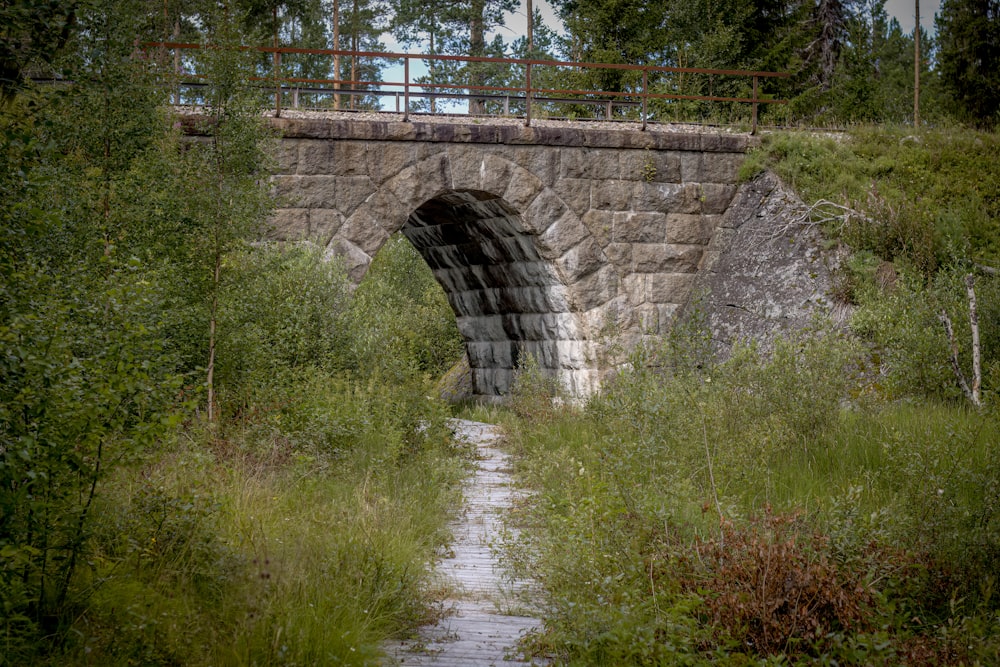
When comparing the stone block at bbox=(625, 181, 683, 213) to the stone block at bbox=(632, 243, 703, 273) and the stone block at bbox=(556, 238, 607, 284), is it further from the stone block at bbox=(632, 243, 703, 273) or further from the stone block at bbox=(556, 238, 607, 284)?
the stone block at bbox=(556, 238, 607, 284)

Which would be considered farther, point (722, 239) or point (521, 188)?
point (722, 239)

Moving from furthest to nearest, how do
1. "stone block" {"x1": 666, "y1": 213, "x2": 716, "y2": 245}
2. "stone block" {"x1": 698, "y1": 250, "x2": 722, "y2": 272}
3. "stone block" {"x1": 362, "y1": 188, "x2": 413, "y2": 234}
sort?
"stone block" {"x1": 698, "y1": 250, "x2": 722, "y2": 272} < "stone block" {"x1": 666, "y1": 213, "x2": 716, "y2": 245} < "stone block" {"x1": 362, "y1": 188, "x2": 413, "y2": 234}

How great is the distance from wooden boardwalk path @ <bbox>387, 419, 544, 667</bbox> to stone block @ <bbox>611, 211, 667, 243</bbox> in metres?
6.56

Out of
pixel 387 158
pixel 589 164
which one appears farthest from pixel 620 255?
pixel 387 158

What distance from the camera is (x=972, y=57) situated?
28469 millimetres

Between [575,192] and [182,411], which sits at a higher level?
[575,192]

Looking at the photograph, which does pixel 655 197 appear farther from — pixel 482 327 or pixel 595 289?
pixel 482 327

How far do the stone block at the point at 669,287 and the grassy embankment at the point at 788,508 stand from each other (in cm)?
295

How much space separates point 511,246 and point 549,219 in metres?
1.17

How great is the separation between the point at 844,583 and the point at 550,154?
9695 millimetres

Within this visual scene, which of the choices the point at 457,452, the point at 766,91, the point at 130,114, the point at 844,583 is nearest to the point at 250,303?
the point at 130,114

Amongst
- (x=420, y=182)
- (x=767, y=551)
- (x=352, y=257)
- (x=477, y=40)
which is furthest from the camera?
(x=477, y=40)

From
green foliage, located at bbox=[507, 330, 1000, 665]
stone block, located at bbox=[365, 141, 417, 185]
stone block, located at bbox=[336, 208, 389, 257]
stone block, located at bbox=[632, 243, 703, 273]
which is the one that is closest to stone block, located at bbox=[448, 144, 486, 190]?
stone block, located at bbox=[365, 141, 417, 185]

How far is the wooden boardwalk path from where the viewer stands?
4.46 metres
